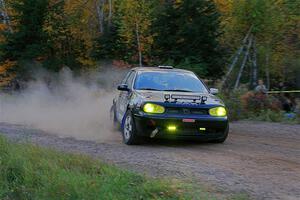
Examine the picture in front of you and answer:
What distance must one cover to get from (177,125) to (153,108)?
55 centimetres

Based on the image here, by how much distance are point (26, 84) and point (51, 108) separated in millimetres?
13731

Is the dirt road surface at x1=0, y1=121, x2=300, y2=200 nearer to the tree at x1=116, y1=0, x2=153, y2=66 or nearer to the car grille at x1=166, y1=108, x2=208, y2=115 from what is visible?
the car grille at x1=166, y1=108, x2=208, y2=115

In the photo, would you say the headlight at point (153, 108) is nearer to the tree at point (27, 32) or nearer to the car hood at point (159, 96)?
the car hood at point (159, 96)

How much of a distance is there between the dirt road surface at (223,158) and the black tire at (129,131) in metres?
0.18

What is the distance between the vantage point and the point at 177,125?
35.1ft

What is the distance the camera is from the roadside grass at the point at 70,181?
7000 mm

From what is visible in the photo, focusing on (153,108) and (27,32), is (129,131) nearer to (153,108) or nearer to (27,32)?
(153,108)

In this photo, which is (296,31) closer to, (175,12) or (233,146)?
(175,12)

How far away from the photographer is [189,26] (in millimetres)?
30141

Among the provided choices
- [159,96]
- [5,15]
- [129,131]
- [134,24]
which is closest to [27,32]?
[5,15]

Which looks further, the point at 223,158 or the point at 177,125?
the point at 177,125

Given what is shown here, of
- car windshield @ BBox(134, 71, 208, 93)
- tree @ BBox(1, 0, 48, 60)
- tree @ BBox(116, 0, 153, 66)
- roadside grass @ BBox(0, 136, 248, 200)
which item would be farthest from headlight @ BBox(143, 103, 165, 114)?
tree @ BBox(1, 0, 48, 60)

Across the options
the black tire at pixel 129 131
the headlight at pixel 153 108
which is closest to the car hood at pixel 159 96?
the headlight at pixel 153 108

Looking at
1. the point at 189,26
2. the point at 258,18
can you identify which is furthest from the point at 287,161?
the point at 189,26
